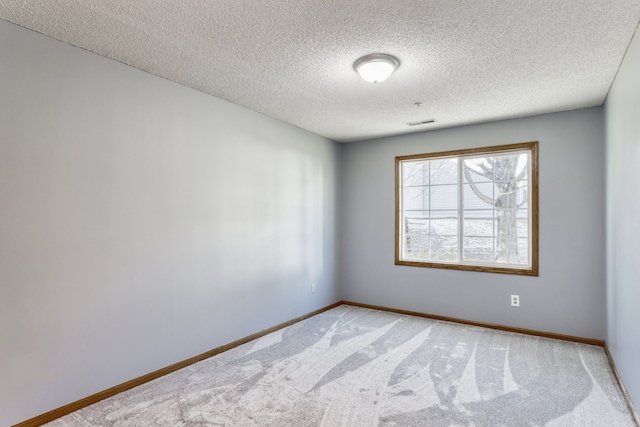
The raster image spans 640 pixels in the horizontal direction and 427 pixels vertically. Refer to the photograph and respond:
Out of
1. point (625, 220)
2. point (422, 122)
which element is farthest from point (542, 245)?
point (422, 122)

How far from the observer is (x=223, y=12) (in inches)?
77.9

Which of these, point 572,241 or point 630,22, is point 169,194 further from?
point 572,241

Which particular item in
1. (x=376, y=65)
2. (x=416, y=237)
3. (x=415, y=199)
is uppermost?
(x=376, y=65)

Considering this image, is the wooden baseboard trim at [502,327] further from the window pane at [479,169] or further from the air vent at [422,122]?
the air vent at [422,122]

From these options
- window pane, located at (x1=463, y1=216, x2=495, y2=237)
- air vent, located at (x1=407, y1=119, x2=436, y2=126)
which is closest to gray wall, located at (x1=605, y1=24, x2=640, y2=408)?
window pane, located at (x1=463, y1=216, x2=495, y2=237)

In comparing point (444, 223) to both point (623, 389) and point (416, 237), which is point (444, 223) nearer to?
point (416, 237)

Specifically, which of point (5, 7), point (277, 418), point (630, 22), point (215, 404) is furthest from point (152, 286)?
point (630, 22)

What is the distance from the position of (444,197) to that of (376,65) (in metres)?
2.53

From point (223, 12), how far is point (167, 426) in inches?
98.7

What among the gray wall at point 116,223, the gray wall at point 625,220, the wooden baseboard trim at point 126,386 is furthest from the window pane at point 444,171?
the wooden baseboard trim at point 126,386

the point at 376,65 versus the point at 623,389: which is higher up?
the point at 376,65

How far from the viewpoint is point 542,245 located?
3801 mm

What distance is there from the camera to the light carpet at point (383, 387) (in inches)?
88.4

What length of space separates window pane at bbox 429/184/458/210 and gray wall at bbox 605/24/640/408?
5.11ft
